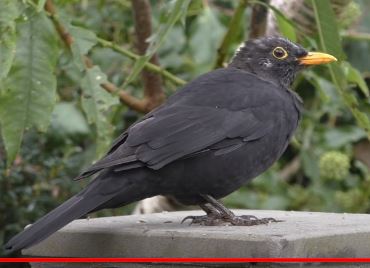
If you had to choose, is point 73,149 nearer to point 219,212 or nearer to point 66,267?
point 219,212

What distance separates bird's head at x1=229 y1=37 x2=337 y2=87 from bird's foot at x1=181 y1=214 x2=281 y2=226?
3.00ft

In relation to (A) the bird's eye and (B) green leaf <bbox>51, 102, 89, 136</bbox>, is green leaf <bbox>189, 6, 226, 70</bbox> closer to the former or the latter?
(B) green leaf <bbox>51, 102, 89, 136</bbox>

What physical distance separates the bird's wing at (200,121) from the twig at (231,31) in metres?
0.59

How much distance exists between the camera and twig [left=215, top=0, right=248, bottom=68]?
4.54m

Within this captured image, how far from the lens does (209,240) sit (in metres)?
2.85

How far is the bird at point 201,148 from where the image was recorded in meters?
3.43

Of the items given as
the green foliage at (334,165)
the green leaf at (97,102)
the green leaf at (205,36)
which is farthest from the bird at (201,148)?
the green foliage at (334,165)

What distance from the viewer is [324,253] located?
2.81m

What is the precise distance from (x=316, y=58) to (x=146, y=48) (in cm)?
106

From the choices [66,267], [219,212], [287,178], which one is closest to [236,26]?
[219,212]

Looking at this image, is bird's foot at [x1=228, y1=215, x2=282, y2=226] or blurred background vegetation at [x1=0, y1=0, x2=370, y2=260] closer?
bird's foot at [x1=228, y1=215, x2=282, y2=226]

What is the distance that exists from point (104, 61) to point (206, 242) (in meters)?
2.68

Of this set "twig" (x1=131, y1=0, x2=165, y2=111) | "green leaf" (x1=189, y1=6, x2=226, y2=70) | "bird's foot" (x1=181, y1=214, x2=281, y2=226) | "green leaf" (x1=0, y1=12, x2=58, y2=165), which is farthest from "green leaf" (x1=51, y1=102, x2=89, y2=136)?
"bird's foot" (x1=181, y1=214, x2=281, y2=226)

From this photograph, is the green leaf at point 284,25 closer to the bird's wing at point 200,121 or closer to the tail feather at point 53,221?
the bird's wing at point 200,121
